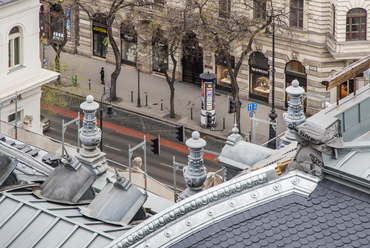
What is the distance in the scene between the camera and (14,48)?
69875 millimetres

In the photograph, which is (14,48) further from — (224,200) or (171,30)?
(224,200)

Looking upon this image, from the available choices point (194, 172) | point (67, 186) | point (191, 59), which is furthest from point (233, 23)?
point (194, 172)

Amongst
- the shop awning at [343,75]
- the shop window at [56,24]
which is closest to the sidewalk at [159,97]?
the shop window at [56,24]

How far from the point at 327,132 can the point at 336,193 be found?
171 centimetres

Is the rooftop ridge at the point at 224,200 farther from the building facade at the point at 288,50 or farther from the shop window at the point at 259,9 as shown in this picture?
the shop window at the point at 259,9

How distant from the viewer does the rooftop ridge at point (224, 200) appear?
24234 millimetres

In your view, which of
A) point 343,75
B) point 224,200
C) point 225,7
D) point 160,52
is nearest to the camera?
point 224,200

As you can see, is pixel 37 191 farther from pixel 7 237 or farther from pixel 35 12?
pixel 35 12

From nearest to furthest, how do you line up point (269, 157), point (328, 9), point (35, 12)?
point (269, 157) → point (35, 12) → point (328, 9)

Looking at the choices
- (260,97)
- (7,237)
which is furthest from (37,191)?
(260,97)

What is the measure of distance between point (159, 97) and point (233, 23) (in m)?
16.1

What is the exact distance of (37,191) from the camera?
3297 cm

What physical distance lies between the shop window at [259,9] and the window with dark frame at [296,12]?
2.76m

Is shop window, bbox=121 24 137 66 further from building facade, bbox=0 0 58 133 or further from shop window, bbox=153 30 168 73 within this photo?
building facade, bbox=0 0 58 133
